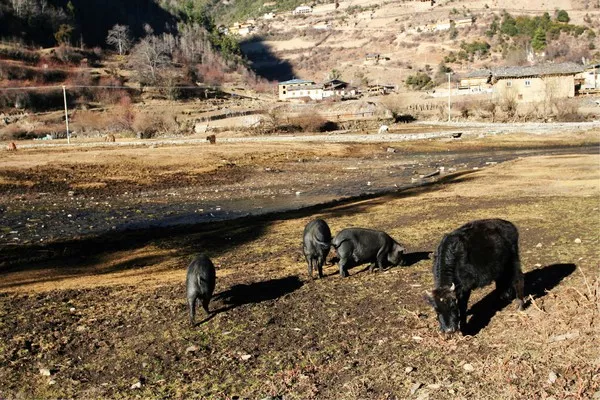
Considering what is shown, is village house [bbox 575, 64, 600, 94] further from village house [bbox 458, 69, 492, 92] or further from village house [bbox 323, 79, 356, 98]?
village house [bbox 323, 79, 356, 98]

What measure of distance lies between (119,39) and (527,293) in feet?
445

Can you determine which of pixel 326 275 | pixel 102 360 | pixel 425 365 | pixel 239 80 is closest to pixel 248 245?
pixel 326 275

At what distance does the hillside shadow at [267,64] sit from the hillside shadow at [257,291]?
535 feet

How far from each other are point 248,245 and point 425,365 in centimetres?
832

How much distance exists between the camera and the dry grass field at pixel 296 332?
591cm

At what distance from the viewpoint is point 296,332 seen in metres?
7.48

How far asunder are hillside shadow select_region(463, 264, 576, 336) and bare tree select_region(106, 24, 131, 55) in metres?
135

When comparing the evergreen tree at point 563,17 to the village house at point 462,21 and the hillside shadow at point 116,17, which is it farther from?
the hillside shadow at point 116,17

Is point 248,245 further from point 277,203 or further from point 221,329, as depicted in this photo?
point 277,203

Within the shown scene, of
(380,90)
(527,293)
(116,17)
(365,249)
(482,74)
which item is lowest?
(527,293)

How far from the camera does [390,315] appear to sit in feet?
25.7

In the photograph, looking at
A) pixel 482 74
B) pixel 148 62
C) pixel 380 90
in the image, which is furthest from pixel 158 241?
pixel 148 62

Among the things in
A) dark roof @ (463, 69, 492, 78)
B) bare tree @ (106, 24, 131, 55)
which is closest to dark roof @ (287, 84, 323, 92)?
dark roof @ (463, 69, 492, 78)

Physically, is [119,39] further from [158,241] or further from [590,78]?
[158,241]
